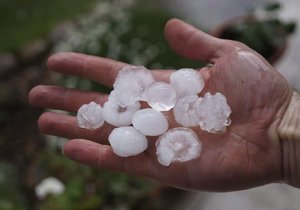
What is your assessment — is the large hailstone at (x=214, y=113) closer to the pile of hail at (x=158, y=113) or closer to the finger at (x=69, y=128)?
the pile of hail at (x=158, y=113)

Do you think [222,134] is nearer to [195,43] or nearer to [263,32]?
[195,43]

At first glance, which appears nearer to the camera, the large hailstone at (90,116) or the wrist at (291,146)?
the wrist at (291,146)

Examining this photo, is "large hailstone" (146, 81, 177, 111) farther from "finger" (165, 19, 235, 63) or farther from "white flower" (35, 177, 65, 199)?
"white flower" (35, 177, 65, 199)

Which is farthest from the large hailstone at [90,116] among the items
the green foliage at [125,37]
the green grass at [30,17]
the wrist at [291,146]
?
the green grass at [30,17]

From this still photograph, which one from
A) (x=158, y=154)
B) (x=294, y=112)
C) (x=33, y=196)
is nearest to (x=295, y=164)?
(x=294, y=112)

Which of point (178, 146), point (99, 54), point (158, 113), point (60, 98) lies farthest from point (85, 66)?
point (99, 54)
